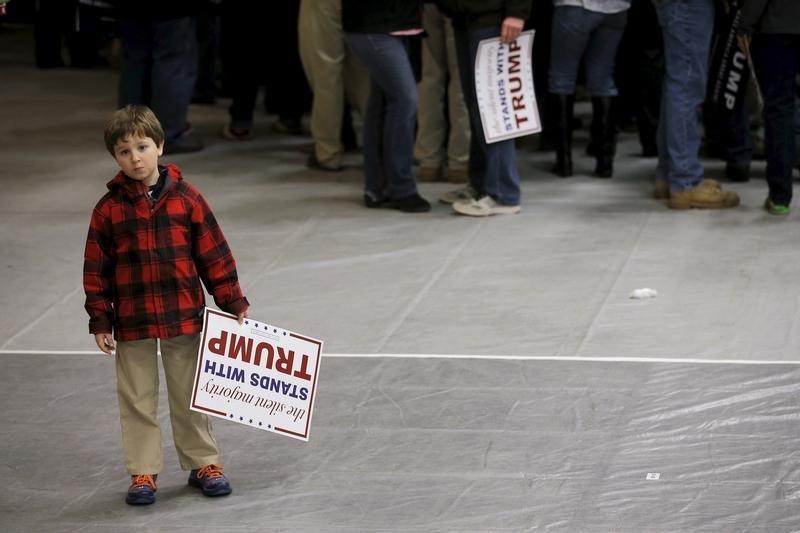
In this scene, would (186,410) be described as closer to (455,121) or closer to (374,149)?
(374,149)

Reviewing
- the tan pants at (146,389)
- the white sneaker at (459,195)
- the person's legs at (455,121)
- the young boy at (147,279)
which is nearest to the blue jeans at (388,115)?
the white sneaker at (459,195)

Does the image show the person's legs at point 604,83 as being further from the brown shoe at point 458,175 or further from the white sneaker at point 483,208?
the white sneaker at point 483,208

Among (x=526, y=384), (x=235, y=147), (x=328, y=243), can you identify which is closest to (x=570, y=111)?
(x=328, y=243)

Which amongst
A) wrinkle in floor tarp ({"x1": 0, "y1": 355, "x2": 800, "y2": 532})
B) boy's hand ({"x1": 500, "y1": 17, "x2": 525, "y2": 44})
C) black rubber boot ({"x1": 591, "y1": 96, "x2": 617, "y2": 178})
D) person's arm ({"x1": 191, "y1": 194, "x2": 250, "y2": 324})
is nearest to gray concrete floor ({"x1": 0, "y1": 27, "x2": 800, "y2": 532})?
wrinkle in floor tarp ({"x1": 0, "y1": 355, "x2": 800, "y2": 532})

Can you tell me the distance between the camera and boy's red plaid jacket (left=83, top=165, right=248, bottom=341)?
4586 mm

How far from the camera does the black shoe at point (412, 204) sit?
862 cm

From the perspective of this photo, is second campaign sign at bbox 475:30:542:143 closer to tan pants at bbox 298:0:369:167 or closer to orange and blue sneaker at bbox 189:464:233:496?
tan pants at bbox 298:0:369:167

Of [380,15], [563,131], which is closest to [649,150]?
[563,131]

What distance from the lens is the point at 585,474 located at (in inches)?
190

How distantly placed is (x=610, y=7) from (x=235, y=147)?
3.31 meters

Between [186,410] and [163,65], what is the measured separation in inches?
236

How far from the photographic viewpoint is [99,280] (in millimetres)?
4605

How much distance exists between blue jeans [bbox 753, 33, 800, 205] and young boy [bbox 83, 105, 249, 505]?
420 cm

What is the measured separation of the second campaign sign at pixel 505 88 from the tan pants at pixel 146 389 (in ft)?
12.6
